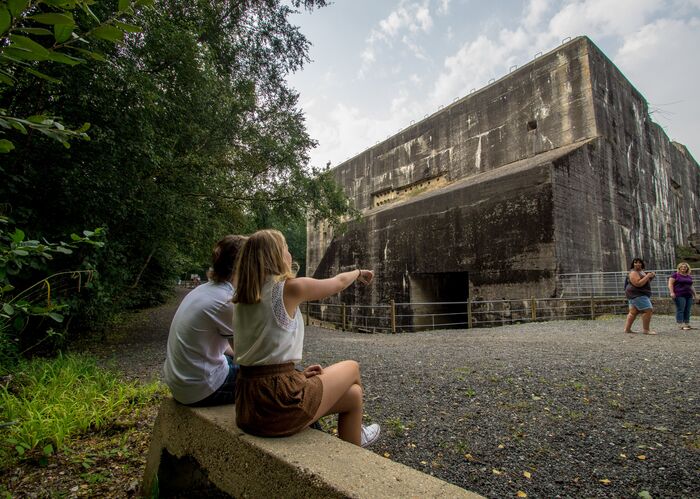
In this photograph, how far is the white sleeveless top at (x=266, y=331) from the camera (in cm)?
151

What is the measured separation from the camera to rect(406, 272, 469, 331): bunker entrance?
12.5 meters

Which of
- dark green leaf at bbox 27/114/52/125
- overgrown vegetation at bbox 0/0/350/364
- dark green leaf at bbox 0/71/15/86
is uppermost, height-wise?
overgrown vegetation at bbox 0/0/350/364

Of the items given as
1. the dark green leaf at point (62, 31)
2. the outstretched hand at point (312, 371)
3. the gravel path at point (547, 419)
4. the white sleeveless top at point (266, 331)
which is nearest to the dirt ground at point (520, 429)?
the gravel path at point (547, 419)

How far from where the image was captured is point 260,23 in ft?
23.6

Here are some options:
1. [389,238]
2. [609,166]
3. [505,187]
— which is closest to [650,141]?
[609,166]

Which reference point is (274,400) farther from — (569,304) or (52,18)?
(569,304)

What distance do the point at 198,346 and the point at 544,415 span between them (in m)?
2.42

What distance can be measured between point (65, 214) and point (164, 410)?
13.6 feet

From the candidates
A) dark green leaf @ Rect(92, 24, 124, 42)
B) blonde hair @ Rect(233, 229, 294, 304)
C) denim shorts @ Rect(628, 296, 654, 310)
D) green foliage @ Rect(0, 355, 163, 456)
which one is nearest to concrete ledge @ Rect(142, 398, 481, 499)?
blonde hair @ Rect(233, 229, 294, 304)

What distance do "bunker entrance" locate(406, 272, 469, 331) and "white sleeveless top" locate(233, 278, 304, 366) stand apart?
1107 cm

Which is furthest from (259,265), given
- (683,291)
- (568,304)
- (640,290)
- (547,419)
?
(568,304)

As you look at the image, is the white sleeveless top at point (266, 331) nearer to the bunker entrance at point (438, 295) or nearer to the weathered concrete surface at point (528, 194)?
the weathered concrete surface at point (528, 194)

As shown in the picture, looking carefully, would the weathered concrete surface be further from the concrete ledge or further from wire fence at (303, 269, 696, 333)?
the concrete ledge

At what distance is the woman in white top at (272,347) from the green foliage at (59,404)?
1.47 metres
